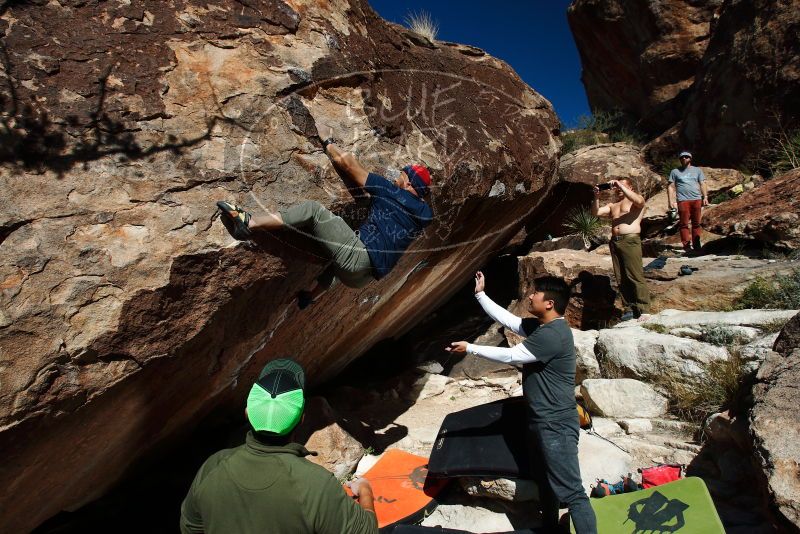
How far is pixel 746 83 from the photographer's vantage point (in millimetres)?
A: 9133

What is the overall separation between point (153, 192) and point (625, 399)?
373cm

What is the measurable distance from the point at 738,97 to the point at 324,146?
31.0 feet

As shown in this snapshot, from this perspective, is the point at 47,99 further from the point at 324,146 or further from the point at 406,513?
the point at 406,513

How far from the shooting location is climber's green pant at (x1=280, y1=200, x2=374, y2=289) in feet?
9.00

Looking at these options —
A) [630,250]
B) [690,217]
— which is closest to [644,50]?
[690,217]

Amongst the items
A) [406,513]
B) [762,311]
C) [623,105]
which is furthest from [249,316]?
[623,105]

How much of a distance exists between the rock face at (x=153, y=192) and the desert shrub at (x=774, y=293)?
3.18 metres

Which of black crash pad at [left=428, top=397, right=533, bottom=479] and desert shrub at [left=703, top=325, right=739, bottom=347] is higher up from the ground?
desert shrub at [left=703, top=325, right=739, bottom=347]

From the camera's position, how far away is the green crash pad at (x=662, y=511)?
263cm

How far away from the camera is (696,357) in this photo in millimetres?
4031

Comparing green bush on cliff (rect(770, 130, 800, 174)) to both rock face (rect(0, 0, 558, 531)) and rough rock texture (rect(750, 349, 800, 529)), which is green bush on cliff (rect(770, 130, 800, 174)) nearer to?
rough rock texture (rect(750, 349, 800, 529))

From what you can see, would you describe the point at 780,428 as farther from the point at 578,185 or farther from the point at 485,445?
the point at 578,185

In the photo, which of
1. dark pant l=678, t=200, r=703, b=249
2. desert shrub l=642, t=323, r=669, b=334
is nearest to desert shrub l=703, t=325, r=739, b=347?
desert shrub l=642, t=323, r=669, b=334

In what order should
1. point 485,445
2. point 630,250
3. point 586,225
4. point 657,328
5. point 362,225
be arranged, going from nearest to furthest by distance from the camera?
point 362,225 → point 485,445 → point 657,328 → point 630,250 → point 586,225
